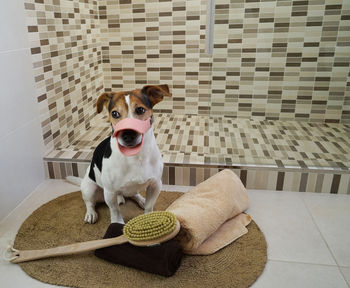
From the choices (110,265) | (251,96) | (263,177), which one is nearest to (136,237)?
(110,265)

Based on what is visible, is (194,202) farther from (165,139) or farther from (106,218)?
(165,139)

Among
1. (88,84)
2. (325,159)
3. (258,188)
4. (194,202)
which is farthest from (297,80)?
(88,84)

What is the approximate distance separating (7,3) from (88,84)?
3.01 feet

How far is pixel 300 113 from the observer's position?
1.74m

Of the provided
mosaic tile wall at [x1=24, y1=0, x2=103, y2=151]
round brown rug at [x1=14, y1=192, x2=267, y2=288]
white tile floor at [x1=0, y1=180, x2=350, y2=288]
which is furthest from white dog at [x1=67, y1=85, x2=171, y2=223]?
mosaic tile wall at [x1=24, y1=0, x2=103, y2=151]

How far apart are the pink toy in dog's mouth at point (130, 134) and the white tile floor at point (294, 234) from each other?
513mm

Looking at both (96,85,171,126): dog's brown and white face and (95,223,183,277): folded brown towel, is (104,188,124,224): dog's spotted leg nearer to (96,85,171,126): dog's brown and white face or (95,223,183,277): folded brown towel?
(95,223,183,277): folded brown towel

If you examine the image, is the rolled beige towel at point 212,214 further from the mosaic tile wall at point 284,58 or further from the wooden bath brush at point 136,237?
the mosaic tile wall at point 284,58

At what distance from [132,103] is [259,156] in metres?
0.94

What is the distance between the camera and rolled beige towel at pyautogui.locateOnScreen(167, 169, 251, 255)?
1.10 meters

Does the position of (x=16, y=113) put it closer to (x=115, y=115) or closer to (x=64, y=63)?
(x=64, y=63)

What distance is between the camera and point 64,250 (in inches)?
43.1

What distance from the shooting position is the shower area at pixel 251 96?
5.16 feet

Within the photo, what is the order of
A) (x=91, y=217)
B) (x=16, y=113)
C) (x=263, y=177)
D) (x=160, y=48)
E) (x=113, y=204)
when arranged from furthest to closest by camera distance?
(x=160, y=48), (x=263, y=177), (x=16, y=113), (x=91, y=217), (x=113, y=204)
